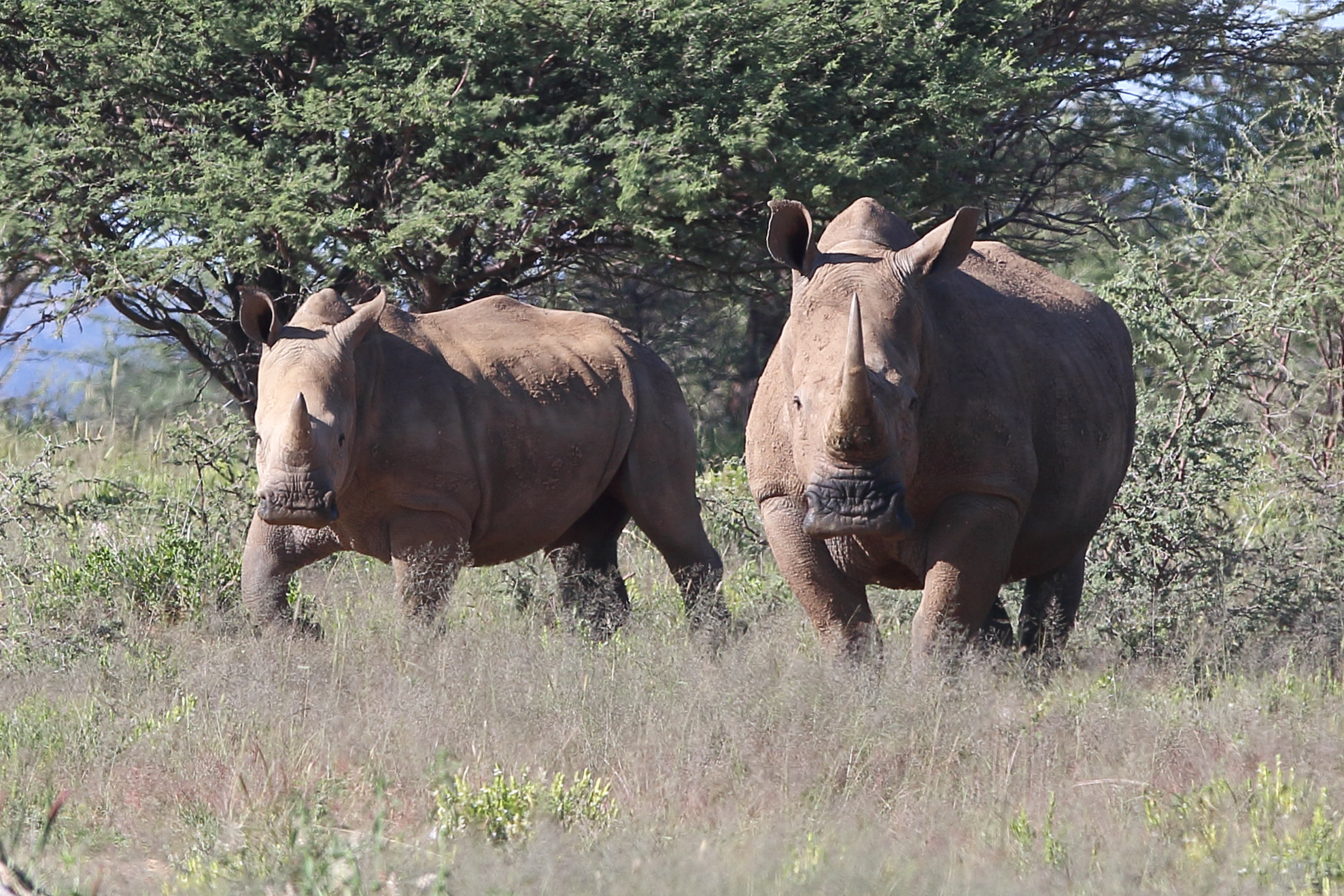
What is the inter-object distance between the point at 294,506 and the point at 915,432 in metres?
2.44

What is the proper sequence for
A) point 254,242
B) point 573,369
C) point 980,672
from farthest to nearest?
point 254,242 → point 573,369 → point 980,672

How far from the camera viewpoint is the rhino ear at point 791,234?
18.0 feet

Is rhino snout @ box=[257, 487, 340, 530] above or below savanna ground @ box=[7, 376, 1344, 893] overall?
above

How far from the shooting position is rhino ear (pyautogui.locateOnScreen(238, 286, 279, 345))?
681cm

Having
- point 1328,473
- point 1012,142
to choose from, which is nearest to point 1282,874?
point 1328,473

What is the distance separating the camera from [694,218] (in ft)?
39.7

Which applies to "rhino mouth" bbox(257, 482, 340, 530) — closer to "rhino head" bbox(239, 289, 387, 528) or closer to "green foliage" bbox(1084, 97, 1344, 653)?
"rhino head" bbox(239, 289, 387, 528)

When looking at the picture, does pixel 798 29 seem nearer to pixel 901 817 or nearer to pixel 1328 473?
pixel 1328 473

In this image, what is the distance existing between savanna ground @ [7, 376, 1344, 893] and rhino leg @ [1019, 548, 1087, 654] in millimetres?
174

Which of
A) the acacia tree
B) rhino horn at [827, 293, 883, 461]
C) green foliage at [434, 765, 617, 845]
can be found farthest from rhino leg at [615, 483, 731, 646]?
the acacia tree

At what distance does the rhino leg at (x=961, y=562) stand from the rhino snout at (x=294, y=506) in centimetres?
230

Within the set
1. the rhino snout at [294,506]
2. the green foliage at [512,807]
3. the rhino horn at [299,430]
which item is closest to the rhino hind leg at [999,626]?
the green foliage at [512,807]

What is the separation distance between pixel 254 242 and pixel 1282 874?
31.0ft

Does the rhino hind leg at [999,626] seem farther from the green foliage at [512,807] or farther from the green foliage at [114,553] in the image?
the green foliage at [114,553]
